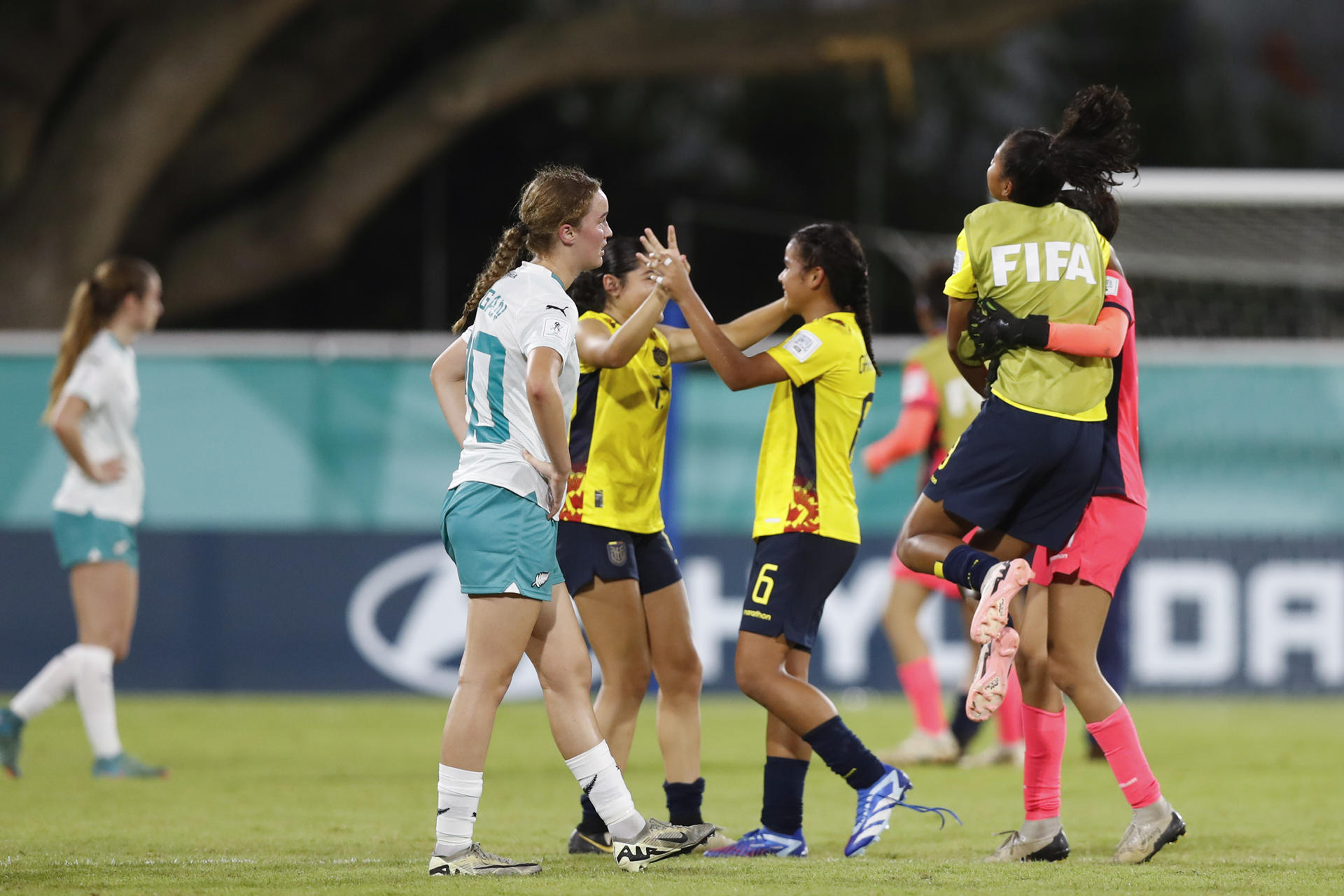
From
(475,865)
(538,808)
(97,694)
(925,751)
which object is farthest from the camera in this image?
(925,751)

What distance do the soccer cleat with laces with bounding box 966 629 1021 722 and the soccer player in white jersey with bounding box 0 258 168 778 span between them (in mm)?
4504

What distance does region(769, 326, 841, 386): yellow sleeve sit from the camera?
5578 mm

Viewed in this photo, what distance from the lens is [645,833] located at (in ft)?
16.3

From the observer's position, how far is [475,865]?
480 centimetres

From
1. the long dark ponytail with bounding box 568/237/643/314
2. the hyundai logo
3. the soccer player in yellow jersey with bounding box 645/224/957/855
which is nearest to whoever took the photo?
the soccer player in yellow jersey with bounding box 645/224/957/855

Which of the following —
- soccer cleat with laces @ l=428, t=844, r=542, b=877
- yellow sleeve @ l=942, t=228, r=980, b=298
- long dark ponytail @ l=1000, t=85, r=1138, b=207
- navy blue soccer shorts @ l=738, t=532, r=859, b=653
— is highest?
long dark ponytail @ l=1000, t=85, r=1138, b=207

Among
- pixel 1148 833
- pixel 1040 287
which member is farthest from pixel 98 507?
pixel 1148 833

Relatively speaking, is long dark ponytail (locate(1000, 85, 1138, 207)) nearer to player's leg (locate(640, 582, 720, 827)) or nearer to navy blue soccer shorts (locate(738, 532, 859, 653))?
navy blue soccer shorts (locate(738, 532, 859, 653))

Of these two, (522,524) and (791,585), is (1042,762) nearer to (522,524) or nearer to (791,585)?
(791,585)

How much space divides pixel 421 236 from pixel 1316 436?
1020cm

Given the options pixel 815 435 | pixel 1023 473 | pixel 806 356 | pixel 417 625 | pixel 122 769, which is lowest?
pixel 122 769

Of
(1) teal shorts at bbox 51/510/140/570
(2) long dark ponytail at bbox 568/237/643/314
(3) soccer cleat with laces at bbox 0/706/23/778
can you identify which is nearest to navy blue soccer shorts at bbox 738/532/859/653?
(2) long dark ponytail at bbox 568/237/643/314

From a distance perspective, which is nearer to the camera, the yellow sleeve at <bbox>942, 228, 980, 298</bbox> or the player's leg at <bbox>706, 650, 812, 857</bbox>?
the yellow sleeve at <bbox>942, 228, 980, 298</bbox>

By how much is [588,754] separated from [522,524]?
75 cm
